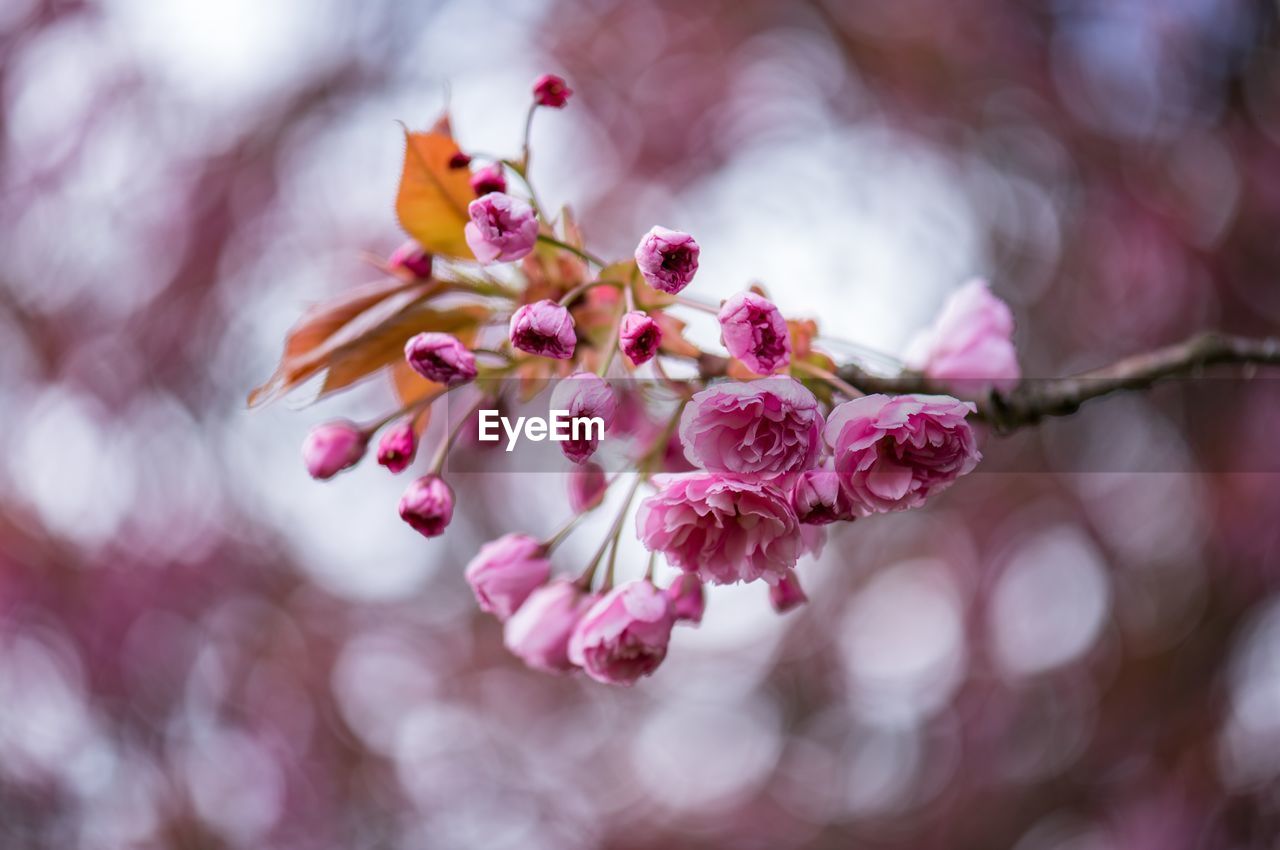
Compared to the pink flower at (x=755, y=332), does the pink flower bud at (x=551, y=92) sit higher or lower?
higher

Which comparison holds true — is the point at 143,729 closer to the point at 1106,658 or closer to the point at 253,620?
the point at 253,620

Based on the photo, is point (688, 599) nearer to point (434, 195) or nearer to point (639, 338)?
point (639, 338)

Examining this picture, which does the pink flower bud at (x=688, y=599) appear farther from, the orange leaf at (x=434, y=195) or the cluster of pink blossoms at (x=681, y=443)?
the orange leaf at (x=434, y=195)

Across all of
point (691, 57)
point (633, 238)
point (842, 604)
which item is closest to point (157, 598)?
point (633, 238)

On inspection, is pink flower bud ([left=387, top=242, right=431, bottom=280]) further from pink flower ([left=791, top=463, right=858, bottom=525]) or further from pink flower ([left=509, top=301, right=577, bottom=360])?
pink flower ([left=791, top=463, right=858, bottom=525])

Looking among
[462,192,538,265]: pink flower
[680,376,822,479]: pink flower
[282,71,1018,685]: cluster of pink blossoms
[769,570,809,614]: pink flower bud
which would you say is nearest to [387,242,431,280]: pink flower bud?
[282,71,1018,685]: cluster of pink blossoms

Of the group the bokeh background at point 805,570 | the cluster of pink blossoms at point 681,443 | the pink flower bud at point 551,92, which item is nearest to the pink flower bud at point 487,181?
the cluster of pink blossoms at point 681,443
